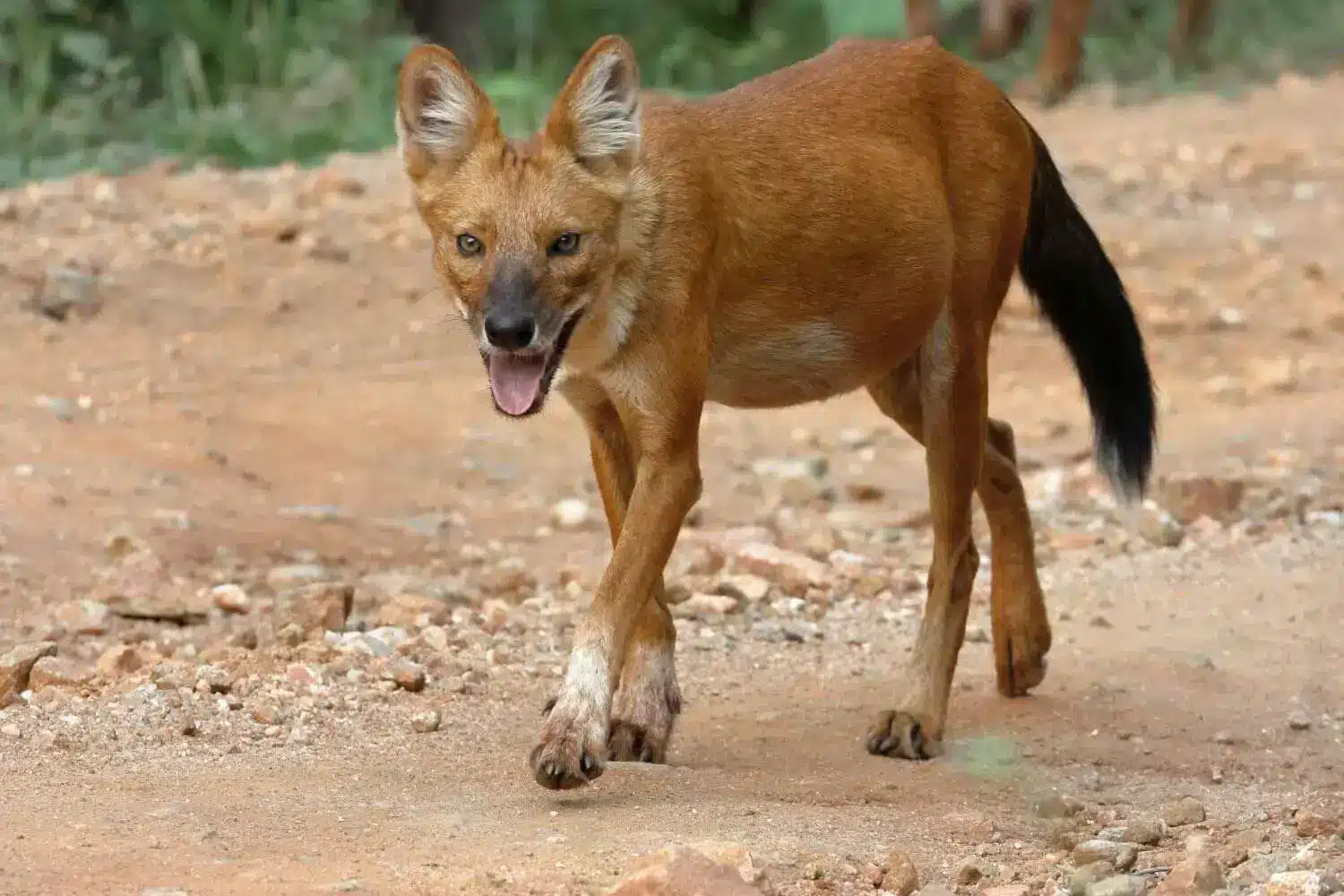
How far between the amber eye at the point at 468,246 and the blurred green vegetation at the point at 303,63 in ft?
22.2

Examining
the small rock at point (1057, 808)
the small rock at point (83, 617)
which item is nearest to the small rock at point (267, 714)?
the small rock at point (83, 617)

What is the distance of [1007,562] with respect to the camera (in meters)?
5.92

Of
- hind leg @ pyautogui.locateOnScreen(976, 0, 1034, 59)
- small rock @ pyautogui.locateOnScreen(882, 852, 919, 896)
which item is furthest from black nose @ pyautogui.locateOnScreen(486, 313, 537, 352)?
hind leg @ pyautogui.locateOnScreen(976, 0, 1034, 59)

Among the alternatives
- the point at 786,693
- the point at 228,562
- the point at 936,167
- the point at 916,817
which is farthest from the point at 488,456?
the point at 916,817

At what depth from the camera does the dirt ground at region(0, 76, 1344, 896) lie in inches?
168

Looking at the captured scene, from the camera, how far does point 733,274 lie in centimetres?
506

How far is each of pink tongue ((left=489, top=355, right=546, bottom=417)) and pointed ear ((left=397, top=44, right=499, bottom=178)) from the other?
565 millimetres

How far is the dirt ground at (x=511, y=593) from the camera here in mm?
4277

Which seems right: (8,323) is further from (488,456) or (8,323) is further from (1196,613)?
(1196,613)

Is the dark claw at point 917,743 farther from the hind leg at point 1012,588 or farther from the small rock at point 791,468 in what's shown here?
the small rock at point 791,468

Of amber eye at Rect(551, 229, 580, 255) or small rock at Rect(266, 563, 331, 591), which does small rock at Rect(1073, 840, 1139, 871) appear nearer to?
amber eye at Rect(551, 229, 580, 255)

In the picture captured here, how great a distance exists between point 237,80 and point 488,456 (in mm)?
4824

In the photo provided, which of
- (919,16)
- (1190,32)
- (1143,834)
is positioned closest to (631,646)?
(1143,834)

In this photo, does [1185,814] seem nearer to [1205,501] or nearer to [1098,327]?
[1098,327]
